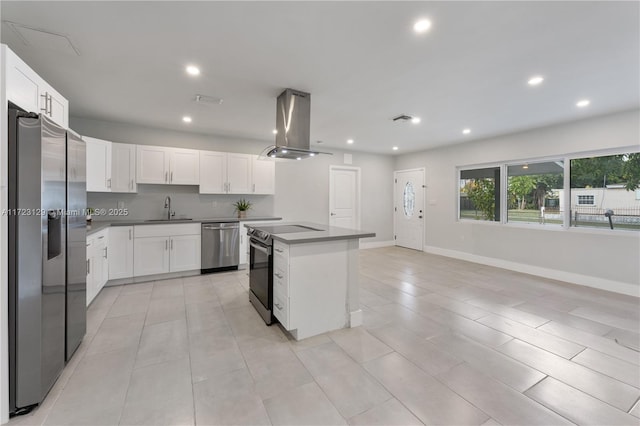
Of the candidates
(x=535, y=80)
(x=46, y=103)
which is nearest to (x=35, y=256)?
(x=46, y=103)

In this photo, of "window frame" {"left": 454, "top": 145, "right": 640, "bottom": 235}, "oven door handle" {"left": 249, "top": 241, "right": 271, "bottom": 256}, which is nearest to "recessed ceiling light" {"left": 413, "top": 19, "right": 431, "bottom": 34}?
"oven door handle" {"left": 249, "top": 241, "right": 271, "bottom": 256}

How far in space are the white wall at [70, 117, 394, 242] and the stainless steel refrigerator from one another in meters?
3.00

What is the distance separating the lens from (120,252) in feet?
12.8

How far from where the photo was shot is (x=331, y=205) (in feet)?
21.4

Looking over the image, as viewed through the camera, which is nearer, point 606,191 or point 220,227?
point 606,191

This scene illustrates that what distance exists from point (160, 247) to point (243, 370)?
2.91m

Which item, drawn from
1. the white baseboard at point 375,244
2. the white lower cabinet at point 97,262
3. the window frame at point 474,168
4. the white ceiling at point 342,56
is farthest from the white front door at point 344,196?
the white lower cabinet at point 97,262

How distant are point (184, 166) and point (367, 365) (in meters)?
4.14

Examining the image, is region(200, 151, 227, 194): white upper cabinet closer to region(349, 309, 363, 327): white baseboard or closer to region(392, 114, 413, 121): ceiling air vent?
region(392, 114, 413, 121): ceiling air vent

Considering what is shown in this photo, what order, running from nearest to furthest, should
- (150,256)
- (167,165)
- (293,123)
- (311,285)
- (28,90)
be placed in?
(28,90), (311,285), (293,123), (150,256), (167,165)

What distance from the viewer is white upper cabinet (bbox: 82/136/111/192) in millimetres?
3678

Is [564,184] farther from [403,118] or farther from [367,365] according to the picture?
[367,365]

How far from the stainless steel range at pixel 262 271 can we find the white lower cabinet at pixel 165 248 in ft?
5.25

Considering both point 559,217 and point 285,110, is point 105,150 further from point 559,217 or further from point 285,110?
point 559,217
